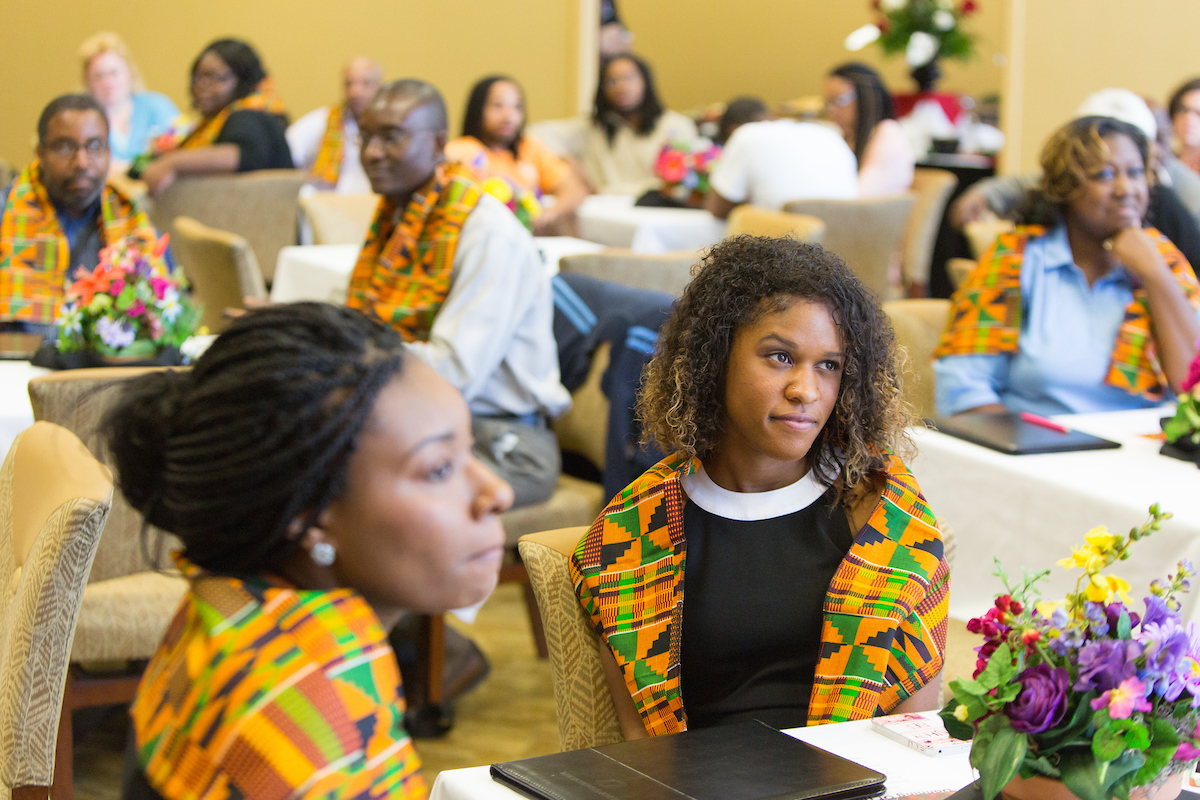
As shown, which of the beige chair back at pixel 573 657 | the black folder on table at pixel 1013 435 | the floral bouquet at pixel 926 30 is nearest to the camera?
the beige chair back at pixel 573 657

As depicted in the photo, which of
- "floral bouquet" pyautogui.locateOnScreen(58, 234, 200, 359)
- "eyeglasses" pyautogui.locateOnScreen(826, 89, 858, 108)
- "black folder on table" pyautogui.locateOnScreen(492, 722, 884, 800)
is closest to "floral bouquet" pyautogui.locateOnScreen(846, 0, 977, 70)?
"eyeglasses" pyautogui.locateOnScreen(826, 89, 858, 108)

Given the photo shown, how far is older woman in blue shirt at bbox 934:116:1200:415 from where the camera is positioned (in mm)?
2736

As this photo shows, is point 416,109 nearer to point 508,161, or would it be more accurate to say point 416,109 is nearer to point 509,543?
point 509,543

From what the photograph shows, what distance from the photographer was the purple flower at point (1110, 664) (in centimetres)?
104

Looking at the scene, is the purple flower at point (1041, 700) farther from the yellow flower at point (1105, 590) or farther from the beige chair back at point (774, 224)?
the beige chair back at point (774, 224)

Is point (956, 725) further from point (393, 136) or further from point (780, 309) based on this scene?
point (393, 136)

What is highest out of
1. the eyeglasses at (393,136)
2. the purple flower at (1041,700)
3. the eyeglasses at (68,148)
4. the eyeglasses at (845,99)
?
the eyeglasses at (845,99)

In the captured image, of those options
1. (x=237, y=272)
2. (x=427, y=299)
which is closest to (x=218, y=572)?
(x=427, y=299)

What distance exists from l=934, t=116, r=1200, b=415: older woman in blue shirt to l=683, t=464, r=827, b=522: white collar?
4.31 feet

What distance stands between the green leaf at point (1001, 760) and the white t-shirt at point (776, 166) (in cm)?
404

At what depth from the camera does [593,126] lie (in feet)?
22.3

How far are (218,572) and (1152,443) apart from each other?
79.2 inches

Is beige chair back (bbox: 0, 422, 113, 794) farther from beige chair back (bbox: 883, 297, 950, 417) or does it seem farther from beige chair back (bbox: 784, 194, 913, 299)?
beige chair back (bbox: 784, 194, 913, 299)

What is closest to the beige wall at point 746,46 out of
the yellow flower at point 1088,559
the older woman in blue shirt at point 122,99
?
the older woman in blue shirt at point 122,99
